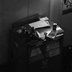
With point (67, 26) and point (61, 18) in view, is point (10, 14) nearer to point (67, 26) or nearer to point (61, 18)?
point (61, 18)

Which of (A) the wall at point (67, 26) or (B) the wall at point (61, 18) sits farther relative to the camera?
(A) the wall at point (67, 26)

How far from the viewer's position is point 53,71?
3553 mm

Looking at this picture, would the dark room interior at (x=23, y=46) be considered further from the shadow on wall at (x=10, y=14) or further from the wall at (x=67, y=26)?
the wall at (x=67, y=26)

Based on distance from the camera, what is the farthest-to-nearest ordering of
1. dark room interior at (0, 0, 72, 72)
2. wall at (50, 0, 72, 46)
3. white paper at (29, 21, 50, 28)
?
wall at (50, 0, 72, 46) → white paper at (29, 21, 50, 28) → dark room interior at (0, 0, 72, 72)

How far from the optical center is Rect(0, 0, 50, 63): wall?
11.6ft

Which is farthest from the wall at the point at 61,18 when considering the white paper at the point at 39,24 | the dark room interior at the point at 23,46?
the white paper at the point at 39,24

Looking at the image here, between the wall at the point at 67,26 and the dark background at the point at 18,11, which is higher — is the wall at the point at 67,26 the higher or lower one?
the lower one

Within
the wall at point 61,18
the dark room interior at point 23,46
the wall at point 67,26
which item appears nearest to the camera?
the dark room interior at point 23,46

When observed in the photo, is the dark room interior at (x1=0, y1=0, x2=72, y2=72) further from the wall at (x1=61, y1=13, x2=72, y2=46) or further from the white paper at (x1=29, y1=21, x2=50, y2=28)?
the white paper at (x1=29, y1=21, x2=50, y2=28)

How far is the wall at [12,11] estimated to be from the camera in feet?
11.6

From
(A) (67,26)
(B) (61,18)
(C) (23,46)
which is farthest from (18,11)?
(A) (67,26)

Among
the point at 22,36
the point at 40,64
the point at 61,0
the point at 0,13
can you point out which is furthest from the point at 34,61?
the point at 61,0

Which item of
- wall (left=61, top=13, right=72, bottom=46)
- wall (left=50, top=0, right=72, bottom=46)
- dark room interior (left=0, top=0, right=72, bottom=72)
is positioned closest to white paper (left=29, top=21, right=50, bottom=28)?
dark room interior (left=0, top=0, right=72, bottom=72)

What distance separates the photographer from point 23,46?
125 inches
